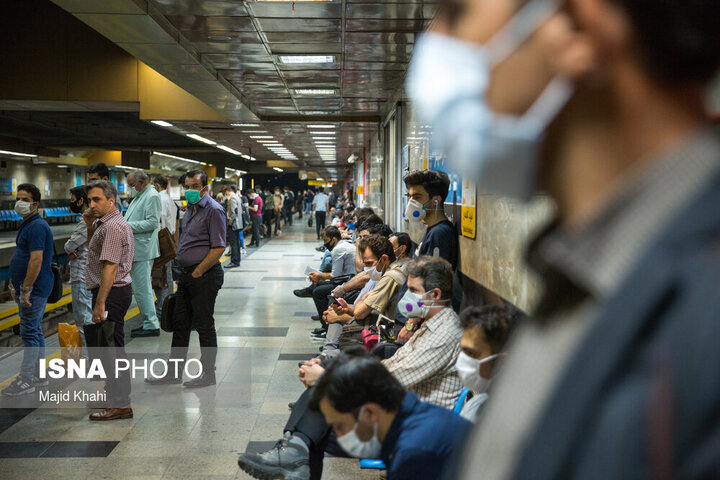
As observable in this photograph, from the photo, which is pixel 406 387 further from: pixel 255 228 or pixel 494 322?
pixel 255 228

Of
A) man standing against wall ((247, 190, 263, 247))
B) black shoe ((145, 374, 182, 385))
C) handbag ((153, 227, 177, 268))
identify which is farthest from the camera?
man standing against wall ((247, 190, 263, 247))

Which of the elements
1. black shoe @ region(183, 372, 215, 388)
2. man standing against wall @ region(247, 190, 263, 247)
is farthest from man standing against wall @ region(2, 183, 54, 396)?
man standing against wall @ region(247, 190, 263, 247)

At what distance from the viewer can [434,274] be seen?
3744mm

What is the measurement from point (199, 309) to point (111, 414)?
3.77 feet

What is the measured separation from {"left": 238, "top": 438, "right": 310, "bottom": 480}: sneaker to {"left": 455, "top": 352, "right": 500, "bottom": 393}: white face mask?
43.4 inches

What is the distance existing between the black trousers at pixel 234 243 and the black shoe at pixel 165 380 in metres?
8.44

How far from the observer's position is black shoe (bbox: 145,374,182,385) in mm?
5945

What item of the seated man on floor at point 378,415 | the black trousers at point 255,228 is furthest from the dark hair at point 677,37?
the black trousers at point 255,228

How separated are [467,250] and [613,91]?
15.4 ft

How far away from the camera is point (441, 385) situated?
3461 millimetres

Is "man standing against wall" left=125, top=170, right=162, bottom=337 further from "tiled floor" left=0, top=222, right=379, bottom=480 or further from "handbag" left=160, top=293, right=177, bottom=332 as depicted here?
"handbag" left=160, top=293, right=177, bottom=332

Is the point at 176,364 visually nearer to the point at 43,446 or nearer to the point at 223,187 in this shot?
the point at 43,446

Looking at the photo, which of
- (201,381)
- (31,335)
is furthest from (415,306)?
(31,335)

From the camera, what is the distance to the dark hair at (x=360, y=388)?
227cm
